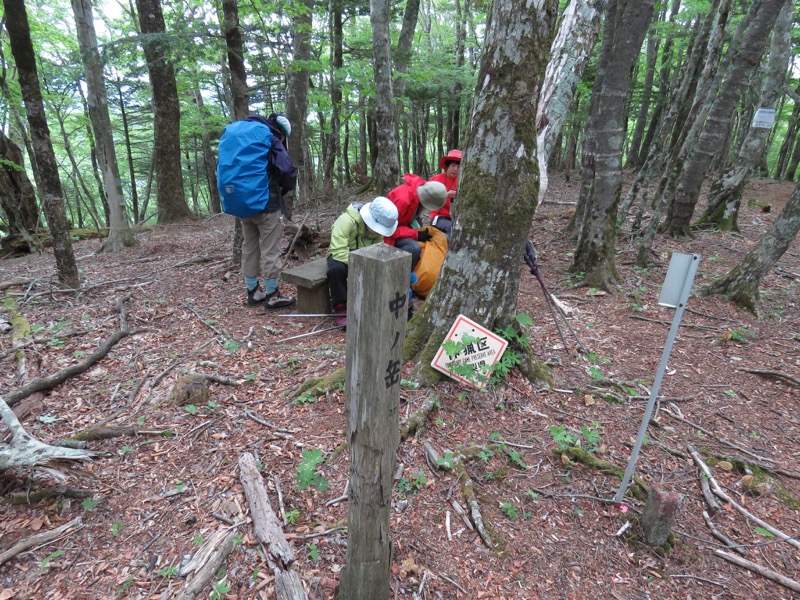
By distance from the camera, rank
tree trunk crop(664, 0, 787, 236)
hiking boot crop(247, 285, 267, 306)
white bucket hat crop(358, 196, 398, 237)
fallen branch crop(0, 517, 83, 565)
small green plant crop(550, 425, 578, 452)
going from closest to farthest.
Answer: fallen branch crop(0, 517, 83, 565), small green plant crop(550, 425, 578, 452), white bucket hat crop(358, 196, 398, 237), hiking boot crop(247, 285, 267, 306), tree trunk crop(664, 0, 787, 236)

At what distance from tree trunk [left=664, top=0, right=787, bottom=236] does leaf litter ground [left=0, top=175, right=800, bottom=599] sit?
344 centimetres

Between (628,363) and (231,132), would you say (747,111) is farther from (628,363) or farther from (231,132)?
(231,132)

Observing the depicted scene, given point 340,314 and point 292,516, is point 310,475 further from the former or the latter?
point 340,314

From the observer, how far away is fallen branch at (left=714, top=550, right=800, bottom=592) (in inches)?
98.0

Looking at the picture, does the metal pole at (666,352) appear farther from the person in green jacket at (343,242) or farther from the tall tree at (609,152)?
the tall tree at (609,152)

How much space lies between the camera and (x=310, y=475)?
260cm

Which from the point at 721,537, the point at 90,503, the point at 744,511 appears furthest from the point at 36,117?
the point at 744,511

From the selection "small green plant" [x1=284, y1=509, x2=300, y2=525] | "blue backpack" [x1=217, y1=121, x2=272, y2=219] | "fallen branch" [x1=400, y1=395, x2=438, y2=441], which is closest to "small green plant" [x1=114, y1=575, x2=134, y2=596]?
→ "small green plant" [x1=284, y1=509, x2=300, y2=525]

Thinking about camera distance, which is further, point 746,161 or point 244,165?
point 746,161

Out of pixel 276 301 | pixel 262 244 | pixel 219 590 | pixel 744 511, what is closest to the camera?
pixel 219 590

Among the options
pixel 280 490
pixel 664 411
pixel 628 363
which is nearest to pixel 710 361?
pixel 628 363

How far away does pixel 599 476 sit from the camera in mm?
3078

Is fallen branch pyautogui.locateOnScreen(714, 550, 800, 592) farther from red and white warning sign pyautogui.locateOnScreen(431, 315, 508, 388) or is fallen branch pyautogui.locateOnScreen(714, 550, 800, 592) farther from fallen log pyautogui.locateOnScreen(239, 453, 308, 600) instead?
fallen log pyautogui.locateOnScreen(239, 453, 308, 600)

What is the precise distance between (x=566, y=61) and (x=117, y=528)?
6050mm
